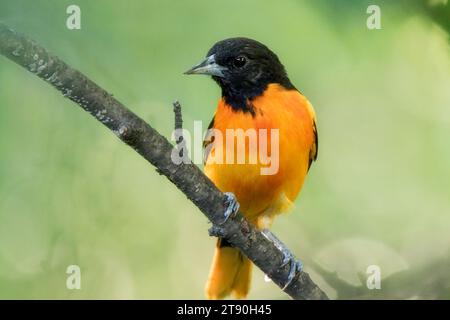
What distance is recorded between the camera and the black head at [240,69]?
4598 mm

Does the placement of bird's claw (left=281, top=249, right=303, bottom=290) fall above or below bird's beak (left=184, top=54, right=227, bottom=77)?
below

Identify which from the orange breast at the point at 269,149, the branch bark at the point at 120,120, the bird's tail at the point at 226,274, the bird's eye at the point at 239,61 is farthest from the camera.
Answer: the bird's tail at the point at 226,274

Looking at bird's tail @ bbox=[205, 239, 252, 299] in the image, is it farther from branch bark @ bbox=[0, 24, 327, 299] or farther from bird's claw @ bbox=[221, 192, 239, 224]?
bird's claw @ bbox=[221, 192, 239, 224]

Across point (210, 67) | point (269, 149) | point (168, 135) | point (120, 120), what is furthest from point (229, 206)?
point (168, 135)

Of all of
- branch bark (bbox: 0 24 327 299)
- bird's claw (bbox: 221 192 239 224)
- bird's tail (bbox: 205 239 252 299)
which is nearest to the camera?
branch bark (bbox: 0 24 327 299)

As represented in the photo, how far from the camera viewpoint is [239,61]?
467 cm

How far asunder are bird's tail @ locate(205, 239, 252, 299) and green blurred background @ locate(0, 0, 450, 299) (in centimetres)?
52

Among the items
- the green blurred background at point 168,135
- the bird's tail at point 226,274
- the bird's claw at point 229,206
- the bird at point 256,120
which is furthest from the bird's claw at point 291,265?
the green blurred background at point 168,135

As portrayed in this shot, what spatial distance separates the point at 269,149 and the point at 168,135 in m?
1.59

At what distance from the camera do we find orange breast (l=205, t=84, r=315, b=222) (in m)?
4.52

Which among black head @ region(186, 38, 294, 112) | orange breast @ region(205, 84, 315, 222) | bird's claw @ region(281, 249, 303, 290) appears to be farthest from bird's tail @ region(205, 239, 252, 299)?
black head @ region(186, 38, 294, 112)

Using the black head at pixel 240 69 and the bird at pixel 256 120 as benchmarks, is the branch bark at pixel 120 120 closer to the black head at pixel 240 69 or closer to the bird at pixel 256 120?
the bird at pixel 256 120

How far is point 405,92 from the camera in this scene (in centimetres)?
586
